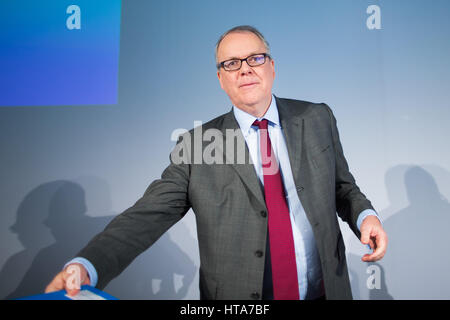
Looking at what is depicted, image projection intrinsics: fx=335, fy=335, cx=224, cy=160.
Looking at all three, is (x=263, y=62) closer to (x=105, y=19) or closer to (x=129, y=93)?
(x=129, y=93)

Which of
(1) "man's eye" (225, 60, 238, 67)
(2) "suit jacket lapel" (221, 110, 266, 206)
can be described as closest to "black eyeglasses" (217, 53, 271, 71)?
(1) "man's eye" (225, 60, 238, 67)

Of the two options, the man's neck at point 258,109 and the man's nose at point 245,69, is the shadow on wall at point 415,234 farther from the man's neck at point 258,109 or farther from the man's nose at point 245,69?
the man's nose at point 245,69

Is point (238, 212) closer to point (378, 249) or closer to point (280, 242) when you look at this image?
point (280, 242)

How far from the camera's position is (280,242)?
1.11 metres

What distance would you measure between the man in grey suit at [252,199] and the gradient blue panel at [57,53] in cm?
→ 149

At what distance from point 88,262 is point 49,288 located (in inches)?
4.8

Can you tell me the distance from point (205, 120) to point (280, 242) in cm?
150

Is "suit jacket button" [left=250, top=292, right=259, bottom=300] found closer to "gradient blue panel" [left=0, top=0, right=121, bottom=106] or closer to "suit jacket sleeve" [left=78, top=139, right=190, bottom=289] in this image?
"suit jacket sleeve" [left=78, top=139, right=190, bottom=289]

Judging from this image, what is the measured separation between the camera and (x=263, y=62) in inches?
51.8

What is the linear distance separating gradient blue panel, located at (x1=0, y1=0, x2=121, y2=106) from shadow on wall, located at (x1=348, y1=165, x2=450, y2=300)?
2181 mm

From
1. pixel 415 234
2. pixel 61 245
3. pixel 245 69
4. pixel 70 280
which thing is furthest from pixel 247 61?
pixel 61 245

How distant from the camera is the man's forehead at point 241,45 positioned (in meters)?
1.29
